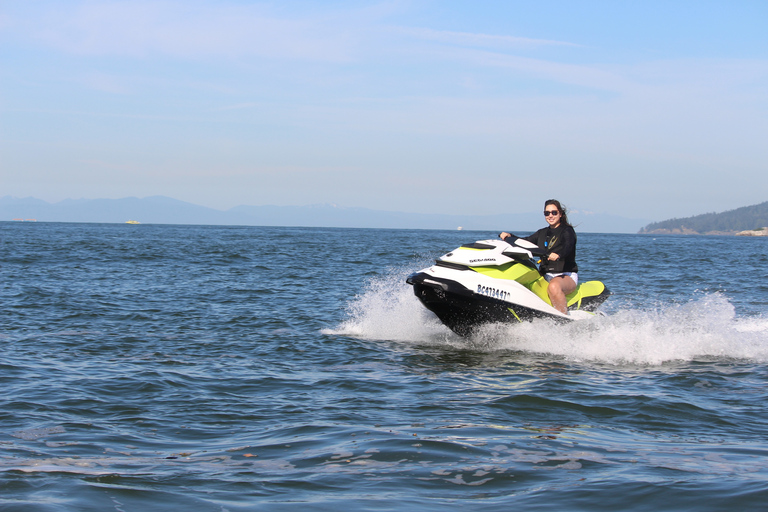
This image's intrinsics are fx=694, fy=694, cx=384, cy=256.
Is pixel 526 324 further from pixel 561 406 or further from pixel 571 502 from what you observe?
pixel 571 502

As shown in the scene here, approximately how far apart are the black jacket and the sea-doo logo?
2.53 ft

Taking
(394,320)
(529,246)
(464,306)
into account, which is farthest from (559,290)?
(394,320)

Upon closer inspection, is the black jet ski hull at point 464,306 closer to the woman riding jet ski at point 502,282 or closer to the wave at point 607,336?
the woman riding jet ski at point 502,282

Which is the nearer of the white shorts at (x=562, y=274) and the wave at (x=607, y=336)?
the wave at (x=607, y=336)

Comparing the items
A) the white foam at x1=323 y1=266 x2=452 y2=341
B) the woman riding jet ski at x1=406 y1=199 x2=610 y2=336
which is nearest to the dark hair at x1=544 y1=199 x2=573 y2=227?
the woman riding jet ski at x1=406 y1=199 x2=610 y2=336

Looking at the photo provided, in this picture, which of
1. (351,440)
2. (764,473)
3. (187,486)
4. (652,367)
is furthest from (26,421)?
(652,367)

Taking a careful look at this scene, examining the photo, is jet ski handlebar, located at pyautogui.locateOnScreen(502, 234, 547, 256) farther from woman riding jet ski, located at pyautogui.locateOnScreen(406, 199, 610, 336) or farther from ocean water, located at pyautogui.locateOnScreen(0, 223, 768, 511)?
ocean water, located at pyautogui.locateOnScreen(0, 223, 768, 511)

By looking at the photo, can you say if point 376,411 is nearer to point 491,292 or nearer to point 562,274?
point 491,292

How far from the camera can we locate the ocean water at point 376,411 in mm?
3873

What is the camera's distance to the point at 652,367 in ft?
26.3

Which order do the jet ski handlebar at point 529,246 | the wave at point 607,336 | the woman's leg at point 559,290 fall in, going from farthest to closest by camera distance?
A: the woman's leg at point 559,290 < the wave at point 607,336 < the jet ski handlebar at point 529,246

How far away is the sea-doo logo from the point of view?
8.52 meters

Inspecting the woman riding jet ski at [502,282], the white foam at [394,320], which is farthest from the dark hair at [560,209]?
the white foam at [394,320]

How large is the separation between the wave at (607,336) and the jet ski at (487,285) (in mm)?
211
